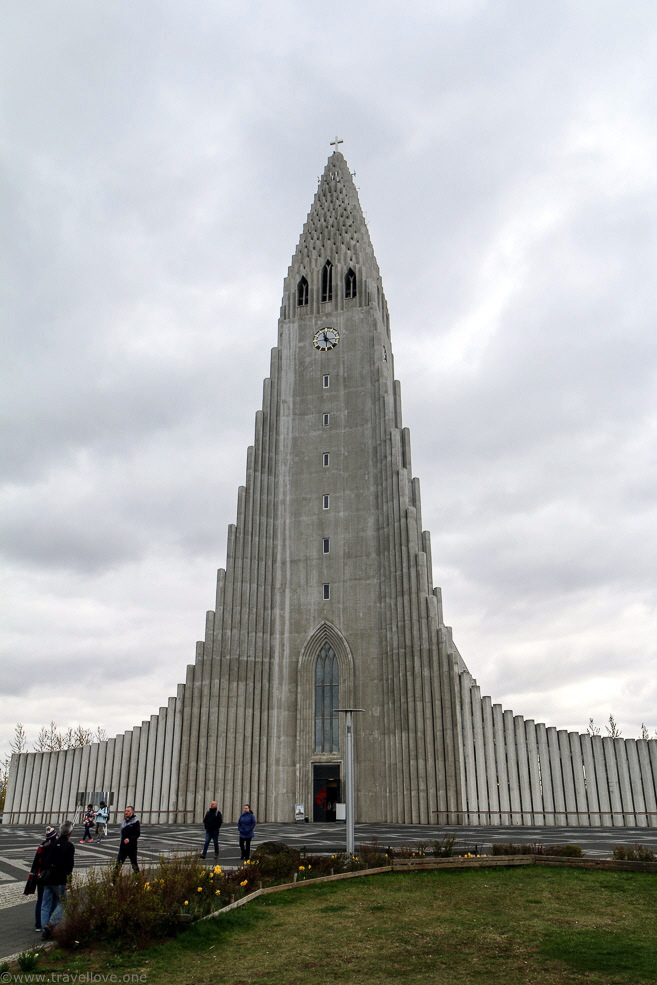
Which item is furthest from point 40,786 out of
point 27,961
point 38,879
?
point 27,961

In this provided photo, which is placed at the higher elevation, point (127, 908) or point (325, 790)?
point (325, 790)

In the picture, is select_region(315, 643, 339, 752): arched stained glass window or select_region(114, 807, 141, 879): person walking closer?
select_region(114, 807, 141, 879): person walking

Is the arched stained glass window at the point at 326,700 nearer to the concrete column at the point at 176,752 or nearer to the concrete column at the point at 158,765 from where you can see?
the concrete column at the point at 176,752

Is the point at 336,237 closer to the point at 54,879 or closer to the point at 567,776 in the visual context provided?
the point at 567,776

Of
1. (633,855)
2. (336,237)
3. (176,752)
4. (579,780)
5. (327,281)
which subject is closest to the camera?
(633,855)

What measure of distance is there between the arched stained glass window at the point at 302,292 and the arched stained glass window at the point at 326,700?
88.0ft

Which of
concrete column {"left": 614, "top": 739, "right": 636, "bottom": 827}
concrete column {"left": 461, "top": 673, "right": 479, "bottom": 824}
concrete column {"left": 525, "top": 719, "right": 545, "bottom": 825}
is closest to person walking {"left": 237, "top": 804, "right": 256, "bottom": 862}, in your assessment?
concrete column {"left": 461, "top": 673, "right": 479, "bottom": 824}

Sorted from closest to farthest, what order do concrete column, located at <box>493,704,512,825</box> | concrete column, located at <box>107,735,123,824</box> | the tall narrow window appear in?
concrete column, located at <box>493,704,512,825</box> → concrete column, located at <box>107,735,123,824</box> → the tall narrow window

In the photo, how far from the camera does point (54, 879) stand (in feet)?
37.2

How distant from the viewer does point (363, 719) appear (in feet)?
149

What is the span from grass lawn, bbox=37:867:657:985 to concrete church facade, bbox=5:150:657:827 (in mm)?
28034

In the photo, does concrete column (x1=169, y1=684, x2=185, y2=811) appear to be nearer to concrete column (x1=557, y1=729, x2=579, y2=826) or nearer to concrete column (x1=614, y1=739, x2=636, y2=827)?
concrete column (x1=557, y1=729, x2=579, y2=826)

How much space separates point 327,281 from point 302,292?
2.15m

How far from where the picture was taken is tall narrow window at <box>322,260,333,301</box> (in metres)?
57.8
